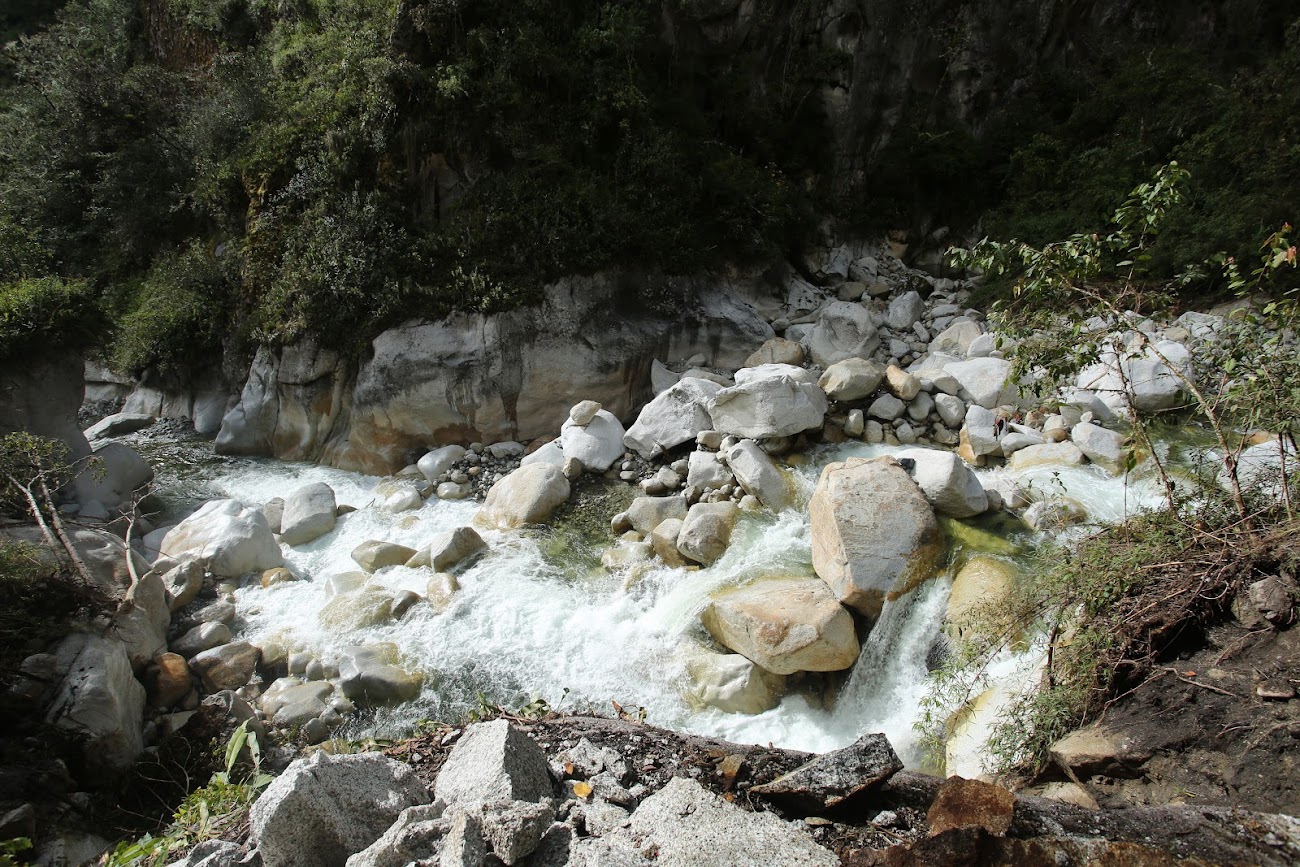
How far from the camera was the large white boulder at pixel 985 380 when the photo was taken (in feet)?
28.2

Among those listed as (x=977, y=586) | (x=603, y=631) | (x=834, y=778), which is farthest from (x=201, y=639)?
(x=977, y=586)

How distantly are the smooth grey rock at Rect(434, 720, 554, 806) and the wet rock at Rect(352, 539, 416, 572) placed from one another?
4904mm

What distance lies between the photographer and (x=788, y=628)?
554 centimetres

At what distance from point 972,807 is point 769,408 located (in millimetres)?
5836

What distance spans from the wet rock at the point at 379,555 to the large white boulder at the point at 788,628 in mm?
3861

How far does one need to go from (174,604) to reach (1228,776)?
872 centimetres

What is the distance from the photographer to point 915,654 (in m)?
5.59

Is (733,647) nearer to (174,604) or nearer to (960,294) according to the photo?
(174,604)

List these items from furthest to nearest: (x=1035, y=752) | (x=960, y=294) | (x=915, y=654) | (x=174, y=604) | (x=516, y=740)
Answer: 1. (x=960, y=294)
2. (x=174, y=604)
3. (x=915, y=654)
4. (x=1035, y=752)
5. (x=516, y=740)

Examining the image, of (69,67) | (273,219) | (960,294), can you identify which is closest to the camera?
(273,219)

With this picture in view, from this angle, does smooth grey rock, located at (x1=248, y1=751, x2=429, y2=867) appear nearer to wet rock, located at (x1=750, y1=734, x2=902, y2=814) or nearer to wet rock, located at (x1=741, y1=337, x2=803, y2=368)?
wet rock, located at (x1=750, y1=734, x2=902, y2=814)

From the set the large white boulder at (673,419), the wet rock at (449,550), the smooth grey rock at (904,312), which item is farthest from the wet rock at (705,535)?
the smooth grey rock at (904,312)

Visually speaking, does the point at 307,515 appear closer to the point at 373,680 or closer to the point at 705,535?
the point at 373,680

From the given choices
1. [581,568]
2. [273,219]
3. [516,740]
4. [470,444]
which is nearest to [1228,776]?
[516,740]
